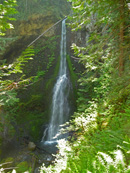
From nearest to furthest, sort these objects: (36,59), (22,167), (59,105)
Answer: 1. (22,167)
2. (59,105)
3. (36,59)

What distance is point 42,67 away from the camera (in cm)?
1720

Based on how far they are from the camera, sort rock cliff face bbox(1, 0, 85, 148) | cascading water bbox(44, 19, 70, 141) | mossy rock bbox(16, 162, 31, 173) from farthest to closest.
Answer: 1. rock cliff face bbox(1, 0, 85, 148)
2. cascading water bbox(44, 19, 70, 141)
3. mossy rock bbox(16, 162, 31, 173)

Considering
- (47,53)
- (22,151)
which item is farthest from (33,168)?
(47,53)

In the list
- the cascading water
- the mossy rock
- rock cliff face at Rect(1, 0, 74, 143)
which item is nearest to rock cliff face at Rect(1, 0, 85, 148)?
rock cliff face at Rect(1, 0, 74, 143)

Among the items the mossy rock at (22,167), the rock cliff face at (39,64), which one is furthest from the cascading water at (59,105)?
the mossy rock at (22,167)

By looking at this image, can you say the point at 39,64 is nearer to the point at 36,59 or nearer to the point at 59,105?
the point at 36,59

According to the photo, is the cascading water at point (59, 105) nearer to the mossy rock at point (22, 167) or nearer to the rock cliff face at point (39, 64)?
the rock cliff face at point (39, 64)

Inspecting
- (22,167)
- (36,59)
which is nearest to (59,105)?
(22,167)

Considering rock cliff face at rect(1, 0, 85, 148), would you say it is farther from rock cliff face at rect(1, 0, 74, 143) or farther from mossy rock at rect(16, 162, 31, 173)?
mossy rock at rect(16, 162, 31, 173)

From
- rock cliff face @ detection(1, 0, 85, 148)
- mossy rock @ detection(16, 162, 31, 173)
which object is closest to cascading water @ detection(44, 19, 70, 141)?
rock cliff face @ detection(1, 0, 85, 148)

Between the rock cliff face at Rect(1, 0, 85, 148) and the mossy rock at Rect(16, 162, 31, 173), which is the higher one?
the rock cliff face at Rect(1, 0, 85, 148)

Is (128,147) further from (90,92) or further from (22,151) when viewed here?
(22,151)

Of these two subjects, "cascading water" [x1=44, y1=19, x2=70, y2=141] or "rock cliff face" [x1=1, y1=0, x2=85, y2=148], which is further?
"rock cliff face" [x1=1, y1=0, x2=85, y2=148]

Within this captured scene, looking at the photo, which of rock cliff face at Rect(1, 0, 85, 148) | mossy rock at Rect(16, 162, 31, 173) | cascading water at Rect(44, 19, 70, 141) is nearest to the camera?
mossy rock at Rect(16, 162, 31, 173)
